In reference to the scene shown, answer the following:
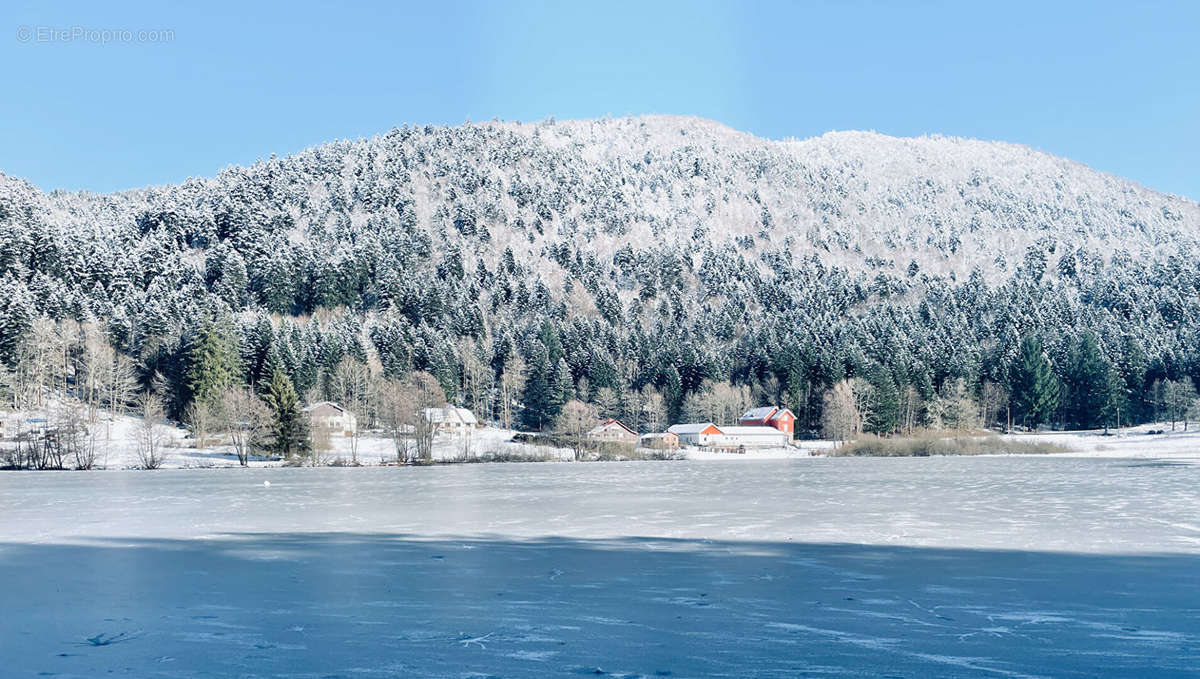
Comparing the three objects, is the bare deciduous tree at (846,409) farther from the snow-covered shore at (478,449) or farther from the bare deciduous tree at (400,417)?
the bare deciduous tree at (400,417)

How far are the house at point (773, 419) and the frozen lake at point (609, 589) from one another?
81669 millimetres

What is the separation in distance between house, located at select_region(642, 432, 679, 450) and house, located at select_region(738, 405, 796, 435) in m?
→ 12.4

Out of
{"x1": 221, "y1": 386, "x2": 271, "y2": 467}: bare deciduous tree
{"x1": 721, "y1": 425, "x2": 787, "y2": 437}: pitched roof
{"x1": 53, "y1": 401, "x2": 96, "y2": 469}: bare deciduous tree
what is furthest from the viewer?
{"x1": 721, "y1": 425, "x2": 787, "y2": 437}: pitched roof

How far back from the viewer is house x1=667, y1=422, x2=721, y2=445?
109 meters

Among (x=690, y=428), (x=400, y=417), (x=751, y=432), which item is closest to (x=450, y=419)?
(x=400, y=417)

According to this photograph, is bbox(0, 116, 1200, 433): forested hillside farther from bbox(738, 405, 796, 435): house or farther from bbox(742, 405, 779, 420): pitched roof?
bbox(738, 405, 796, 435): house

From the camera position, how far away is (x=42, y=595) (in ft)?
49.9

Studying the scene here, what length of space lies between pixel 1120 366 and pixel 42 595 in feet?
452

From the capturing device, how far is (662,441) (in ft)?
342

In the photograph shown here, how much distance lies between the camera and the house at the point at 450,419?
80562 millimetres

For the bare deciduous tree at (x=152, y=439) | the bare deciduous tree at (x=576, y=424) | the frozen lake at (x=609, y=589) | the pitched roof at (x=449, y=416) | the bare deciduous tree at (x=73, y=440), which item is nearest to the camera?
the frozen lake at (x=609, y=589)

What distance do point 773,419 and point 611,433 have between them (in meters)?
24.6

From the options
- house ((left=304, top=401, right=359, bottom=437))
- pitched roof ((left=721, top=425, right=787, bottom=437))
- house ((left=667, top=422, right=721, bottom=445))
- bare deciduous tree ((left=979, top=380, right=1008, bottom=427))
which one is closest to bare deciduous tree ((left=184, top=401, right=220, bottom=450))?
house ((left=304, top=401, right=359, bottom=437))

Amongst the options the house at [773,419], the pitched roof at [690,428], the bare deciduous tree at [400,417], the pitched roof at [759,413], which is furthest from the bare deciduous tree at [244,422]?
the pitched roof at [759,413]
